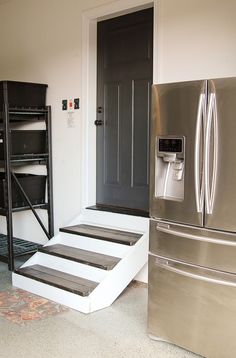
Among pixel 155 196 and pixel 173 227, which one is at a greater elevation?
pixel 155 196

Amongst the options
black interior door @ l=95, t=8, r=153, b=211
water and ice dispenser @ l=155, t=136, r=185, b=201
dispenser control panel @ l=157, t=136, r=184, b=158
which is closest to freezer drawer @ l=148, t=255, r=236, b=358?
water and ice dispenser @ l=155, t=136, r=185, b=201

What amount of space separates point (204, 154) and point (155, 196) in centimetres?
48

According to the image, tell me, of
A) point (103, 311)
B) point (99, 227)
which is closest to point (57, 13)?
point (99, 227)

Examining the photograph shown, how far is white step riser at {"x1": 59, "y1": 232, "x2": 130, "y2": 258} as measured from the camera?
3.63 m

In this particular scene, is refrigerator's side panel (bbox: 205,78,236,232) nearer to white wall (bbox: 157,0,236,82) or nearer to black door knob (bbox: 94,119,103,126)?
white wall (bbox: 157,0,236,82)

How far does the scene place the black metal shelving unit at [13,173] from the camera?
13.7ft

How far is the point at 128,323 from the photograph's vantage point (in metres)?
3.05

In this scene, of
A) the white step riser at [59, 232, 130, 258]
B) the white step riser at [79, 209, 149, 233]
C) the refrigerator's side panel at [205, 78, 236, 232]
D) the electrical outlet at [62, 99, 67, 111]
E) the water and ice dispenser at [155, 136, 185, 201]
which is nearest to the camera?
the refrigerator's side panel at [205, 78, 236, 232]

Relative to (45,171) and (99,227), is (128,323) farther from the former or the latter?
(45,171)

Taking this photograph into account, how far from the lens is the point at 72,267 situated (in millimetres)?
3676

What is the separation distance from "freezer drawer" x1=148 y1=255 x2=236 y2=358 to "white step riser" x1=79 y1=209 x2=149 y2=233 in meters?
1.06

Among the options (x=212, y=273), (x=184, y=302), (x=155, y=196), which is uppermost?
(x=155, y=196)

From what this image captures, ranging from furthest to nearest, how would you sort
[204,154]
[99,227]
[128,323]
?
[99,227]
[128,323]
[204,154]

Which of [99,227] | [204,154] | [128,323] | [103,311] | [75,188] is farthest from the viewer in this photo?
[75,188]
